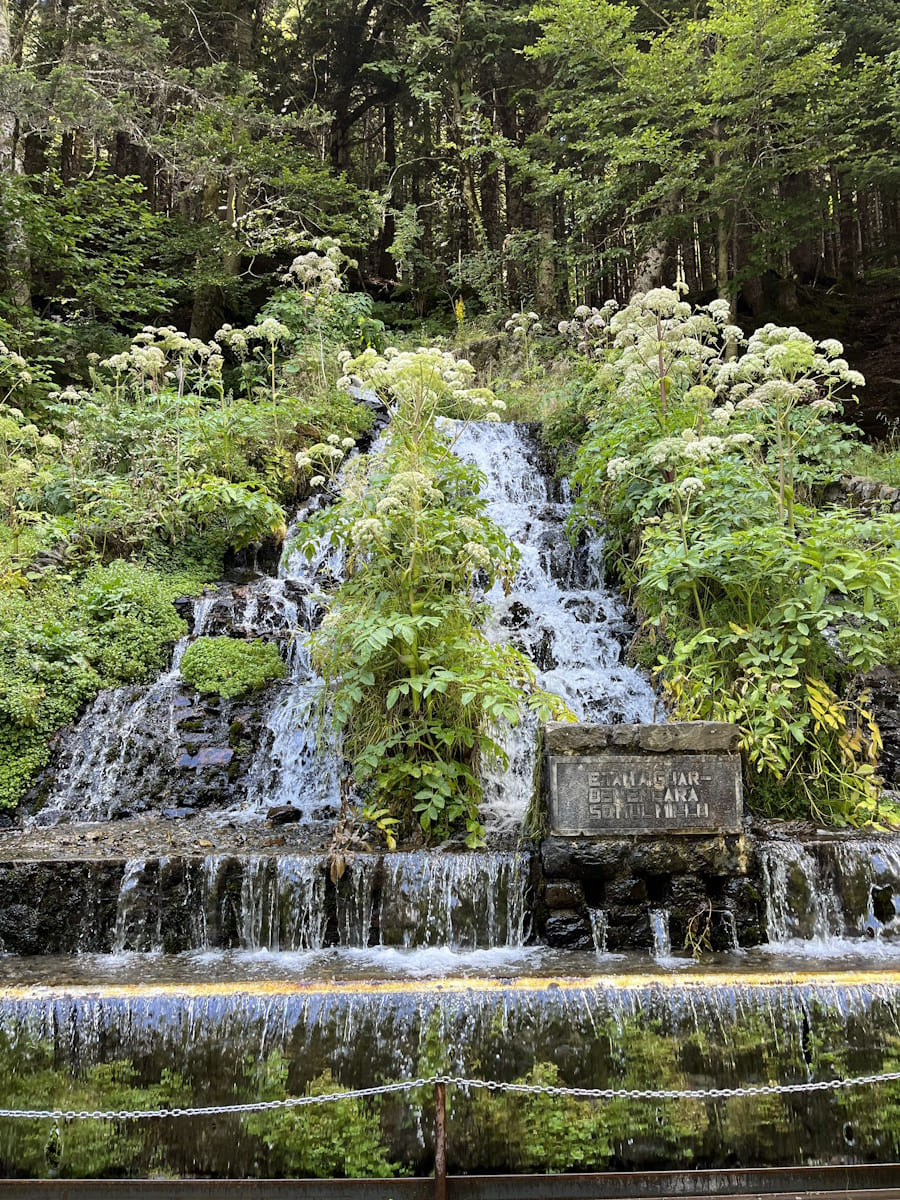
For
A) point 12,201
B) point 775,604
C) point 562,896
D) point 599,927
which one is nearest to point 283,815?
point 562,896

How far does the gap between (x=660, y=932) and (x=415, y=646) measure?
7.04 ft

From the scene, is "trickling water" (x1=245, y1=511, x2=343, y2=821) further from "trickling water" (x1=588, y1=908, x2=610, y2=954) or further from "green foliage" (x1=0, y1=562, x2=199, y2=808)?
"trickling water" (x1=588, y1=908, x2=610, y2=954)

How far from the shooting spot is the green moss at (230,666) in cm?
734

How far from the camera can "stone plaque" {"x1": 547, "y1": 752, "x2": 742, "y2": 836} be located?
4.62 m

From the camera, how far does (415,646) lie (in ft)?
16.9

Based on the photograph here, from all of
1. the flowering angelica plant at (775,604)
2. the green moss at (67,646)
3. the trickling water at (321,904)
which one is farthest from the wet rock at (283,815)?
the flowering angelica plant at (775,604)

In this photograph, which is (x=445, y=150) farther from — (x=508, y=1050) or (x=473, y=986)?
(x=508, y=1050)

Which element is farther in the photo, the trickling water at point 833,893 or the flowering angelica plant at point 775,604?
the flowering angelica plant at point 775,604

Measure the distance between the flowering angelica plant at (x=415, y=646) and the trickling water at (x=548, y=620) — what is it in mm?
574

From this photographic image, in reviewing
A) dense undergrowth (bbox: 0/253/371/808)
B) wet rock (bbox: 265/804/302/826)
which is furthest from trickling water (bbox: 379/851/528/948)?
dense undergrowth (bbox: 0/253/371/808)

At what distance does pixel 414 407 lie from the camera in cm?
555

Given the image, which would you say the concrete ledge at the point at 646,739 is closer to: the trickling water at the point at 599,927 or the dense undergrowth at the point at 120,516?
the trickling water at the point at 599,927

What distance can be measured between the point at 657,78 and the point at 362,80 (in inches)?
377

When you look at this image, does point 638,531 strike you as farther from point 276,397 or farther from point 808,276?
point 808,276
